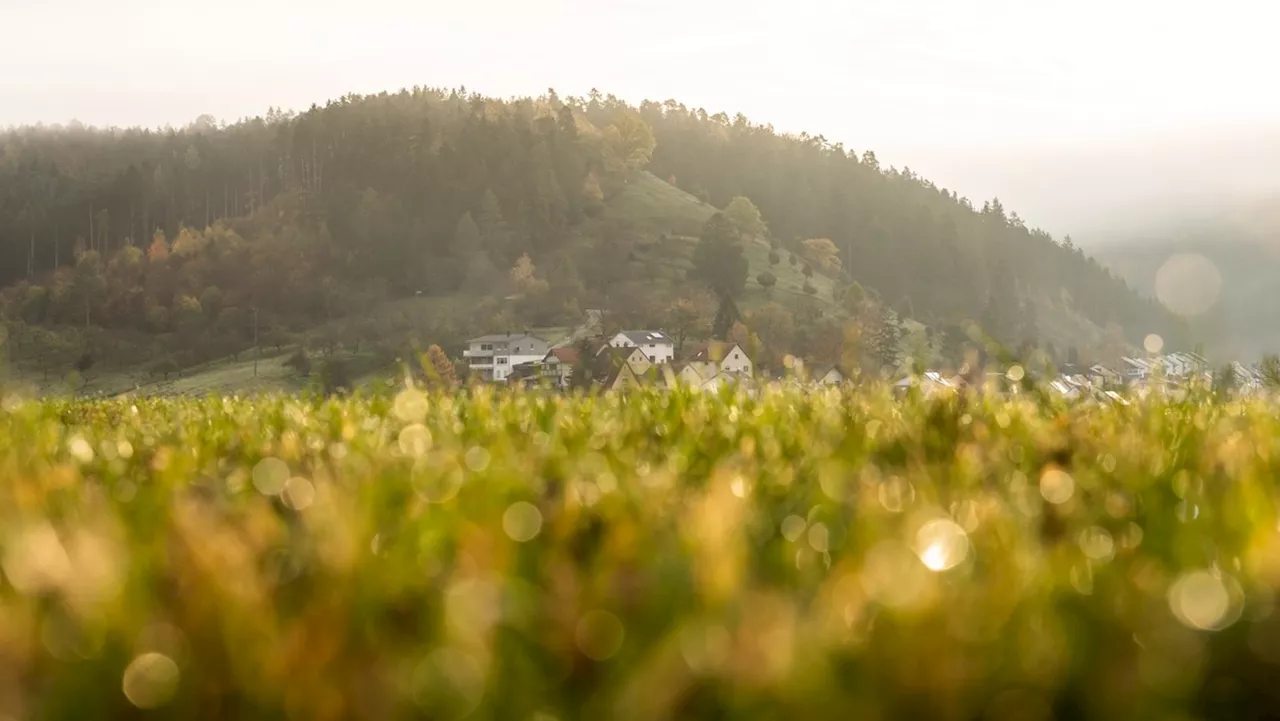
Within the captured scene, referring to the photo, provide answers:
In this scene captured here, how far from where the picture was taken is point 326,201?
7328 inches

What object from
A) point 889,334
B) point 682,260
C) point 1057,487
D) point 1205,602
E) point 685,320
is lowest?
point 685,320

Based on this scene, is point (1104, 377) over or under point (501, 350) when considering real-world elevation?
over

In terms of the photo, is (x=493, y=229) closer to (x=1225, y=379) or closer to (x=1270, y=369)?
(x=1270, y=369)

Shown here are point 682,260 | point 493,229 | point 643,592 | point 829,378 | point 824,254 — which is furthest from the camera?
point 824,254

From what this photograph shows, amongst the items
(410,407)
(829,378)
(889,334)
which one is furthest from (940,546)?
(889,334)

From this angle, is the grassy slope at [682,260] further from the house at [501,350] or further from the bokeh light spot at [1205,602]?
the bokeh light spot at [1205,602]

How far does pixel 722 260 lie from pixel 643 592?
6602 inches

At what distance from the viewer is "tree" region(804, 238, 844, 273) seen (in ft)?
624

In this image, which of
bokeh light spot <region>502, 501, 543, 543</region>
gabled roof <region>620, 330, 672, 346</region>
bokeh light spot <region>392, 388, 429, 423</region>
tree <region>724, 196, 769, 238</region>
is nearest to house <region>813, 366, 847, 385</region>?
bokeh light spot <region>392, 388, 429, 423</region>

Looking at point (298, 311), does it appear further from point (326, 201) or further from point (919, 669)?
point (919, 669)

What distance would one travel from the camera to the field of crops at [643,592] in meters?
1.09

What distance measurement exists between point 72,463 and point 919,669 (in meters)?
2.82

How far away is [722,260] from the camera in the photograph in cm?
16788

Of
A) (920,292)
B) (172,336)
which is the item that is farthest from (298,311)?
(920,292)
